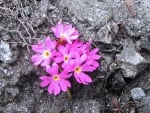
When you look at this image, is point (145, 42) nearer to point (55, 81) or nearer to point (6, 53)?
point (55, 81)

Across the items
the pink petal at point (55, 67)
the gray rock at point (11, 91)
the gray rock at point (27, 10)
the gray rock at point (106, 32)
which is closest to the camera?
the pink petal at point (55, 67)

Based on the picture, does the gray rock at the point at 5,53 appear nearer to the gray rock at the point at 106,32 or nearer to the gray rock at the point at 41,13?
the gray rock at the point at 41,13

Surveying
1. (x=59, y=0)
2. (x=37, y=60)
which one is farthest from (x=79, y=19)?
(x=37, y=60)

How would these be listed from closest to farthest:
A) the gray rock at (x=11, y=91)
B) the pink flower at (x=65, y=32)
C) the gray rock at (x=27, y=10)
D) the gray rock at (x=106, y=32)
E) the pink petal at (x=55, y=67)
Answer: the pink petal at (x=55, y=67)
the pink flower at (x=65, y=32)
the gray rock at (x=11, y=91)
the gray rock at (x=106, y=32)
the gray rock at (x=27, y=10)

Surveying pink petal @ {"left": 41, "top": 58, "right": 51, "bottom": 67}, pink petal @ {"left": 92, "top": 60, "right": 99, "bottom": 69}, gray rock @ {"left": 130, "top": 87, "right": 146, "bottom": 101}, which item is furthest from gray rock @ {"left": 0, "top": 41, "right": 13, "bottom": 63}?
gray rock @ {"left": 130, "top": 87, "right": 146, "bottom": 101}

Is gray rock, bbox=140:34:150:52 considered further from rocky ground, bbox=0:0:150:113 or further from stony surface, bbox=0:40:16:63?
stony surface, bbox=0:40:16:63

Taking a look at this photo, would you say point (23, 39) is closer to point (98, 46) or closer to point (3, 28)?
point (3, 28)

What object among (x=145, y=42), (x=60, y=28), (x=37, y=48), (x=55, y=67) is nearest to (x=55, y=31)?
(x=60, y=28)

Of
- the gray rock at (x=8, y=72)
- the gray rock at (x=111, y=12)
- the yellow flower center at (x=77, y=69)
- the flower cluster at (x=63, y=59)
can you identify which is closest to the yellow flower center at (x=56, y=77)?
the flower cluster at (x=63, y=59)
